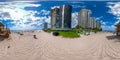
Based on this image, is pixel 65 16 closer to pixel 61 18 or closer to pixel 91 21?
pixel 61 18

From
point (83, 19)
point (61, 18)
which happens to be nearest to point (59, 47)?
point (61, 18)

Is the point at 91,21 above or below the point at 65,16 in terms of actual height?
below

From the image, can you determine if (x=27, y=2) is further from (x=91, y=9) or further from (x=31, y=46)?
(x=91, y=9)

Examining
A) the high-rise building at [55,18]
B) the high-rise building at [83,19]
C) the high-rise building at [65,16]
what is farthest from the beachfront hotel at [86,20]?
the high-rise building at [55,18]

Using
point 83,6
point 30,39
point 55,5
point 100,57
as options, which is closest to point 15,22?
point 30,39

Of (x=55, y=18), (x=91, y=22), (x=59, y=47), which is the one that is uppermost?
(x=55, y=18)

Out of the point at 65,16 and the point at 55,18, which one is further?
the point at 55,18

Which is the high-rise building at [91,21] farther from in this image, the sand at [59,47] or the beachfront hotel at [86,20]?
the sand at [59,47]

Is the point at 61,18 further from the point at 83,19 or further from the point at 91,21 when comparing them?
the point at 91,21
